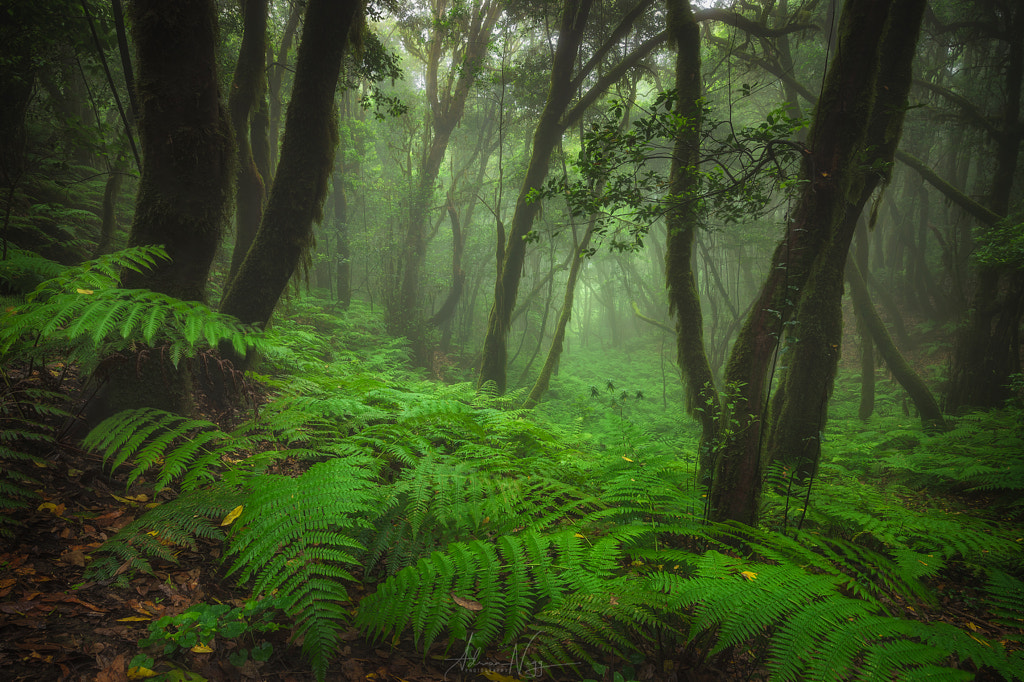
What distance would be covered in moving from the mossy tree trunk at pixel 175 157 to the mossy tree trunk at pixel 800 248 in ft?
14.4

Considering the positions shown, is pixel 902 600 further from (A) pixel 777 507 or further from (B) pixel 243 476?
(B) pixel 243 476

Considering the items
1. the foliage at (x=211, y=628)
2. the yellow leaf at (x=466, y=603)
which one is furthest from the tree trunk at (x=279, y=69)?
the yellow leaf at (x=466, y=603)

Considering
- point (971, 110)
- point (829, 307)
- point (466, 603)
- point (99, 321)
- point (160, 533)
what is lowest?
point (466, 603)

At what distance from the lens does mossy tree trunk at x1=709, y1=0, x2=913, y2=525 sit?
3.12 m

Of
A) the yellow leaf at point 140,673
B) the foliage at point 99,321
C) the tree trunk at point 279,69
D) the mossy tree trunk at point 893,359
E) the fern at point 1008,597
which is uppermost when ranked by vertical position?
the tree trunk at point 279,69

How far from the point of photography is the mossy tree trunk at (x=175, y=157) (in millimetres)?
3049

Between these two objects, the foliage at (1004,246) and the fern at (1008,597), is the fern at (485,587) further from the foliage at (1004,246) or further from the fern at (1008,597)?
the foliage at (1004,246)

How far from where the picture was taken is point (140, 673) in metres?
1.40

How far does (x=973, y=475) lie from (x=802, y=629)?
260 inches

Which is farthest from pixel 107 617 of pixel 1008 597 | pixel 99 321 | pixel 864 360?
pixel 864 360

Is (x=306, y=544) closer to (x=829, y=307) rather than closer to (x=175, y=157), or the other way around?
(x=175, y=157)

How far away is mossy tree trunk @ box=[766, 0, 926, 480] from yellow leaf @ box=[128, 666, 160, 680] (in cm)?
569

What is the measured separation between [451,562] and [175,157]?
3.74m

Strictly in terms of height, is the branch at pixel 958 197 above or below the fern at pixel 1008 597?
above
